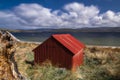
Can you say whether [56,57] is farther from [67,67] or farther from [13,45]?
[13,45]

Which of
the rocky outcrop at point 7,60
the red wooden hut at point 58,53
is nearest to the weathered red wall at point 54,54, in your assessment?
the red wooden hut at point 58,53

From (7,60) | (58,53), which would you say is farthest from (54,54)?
(7,60)

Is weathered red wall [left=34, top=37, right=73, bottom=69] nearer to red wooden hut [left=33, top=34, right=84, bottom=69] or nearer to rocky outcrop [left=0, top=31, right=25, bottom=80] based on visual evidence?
red wooden hut [left=33, top=34, right=84, bottom=69]

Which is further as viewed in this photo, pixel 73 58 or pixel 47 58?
pixel 47 58

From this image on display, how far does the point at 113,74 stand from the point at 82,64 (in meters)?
5.28

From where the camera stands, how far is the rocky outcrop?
12.3ft

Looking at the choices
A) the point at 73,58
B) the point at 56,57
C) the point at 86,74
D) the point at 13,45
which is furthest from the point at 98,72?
the point at 13,45

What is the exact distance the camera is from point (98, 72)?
51.7 feet

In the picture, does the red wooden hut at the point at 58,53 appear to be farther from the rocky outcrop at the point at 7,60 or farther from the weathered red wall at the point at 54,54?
the rocky outcrop at the point at 7,60

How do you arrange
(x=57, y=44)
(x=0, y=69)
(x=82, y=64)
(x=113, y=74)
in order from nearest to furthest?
(x=0, y=69) → (x=113, y=74) → (x=57, y=44) → (x=82, y=64)

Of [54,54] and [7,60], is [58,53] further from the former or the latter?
[7,60]

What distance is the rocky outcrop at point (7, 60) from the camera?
3.76 m

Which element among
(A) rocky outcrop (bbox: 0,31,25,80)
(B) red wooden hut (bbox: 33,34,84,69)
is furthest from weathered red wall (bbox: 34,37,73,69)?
(A) rocky outcrop (bbox: 0,31,25,80)

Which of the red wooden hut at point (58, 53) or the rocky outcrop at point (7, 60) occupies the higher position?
the rocky outcrop at point (7, 60)
